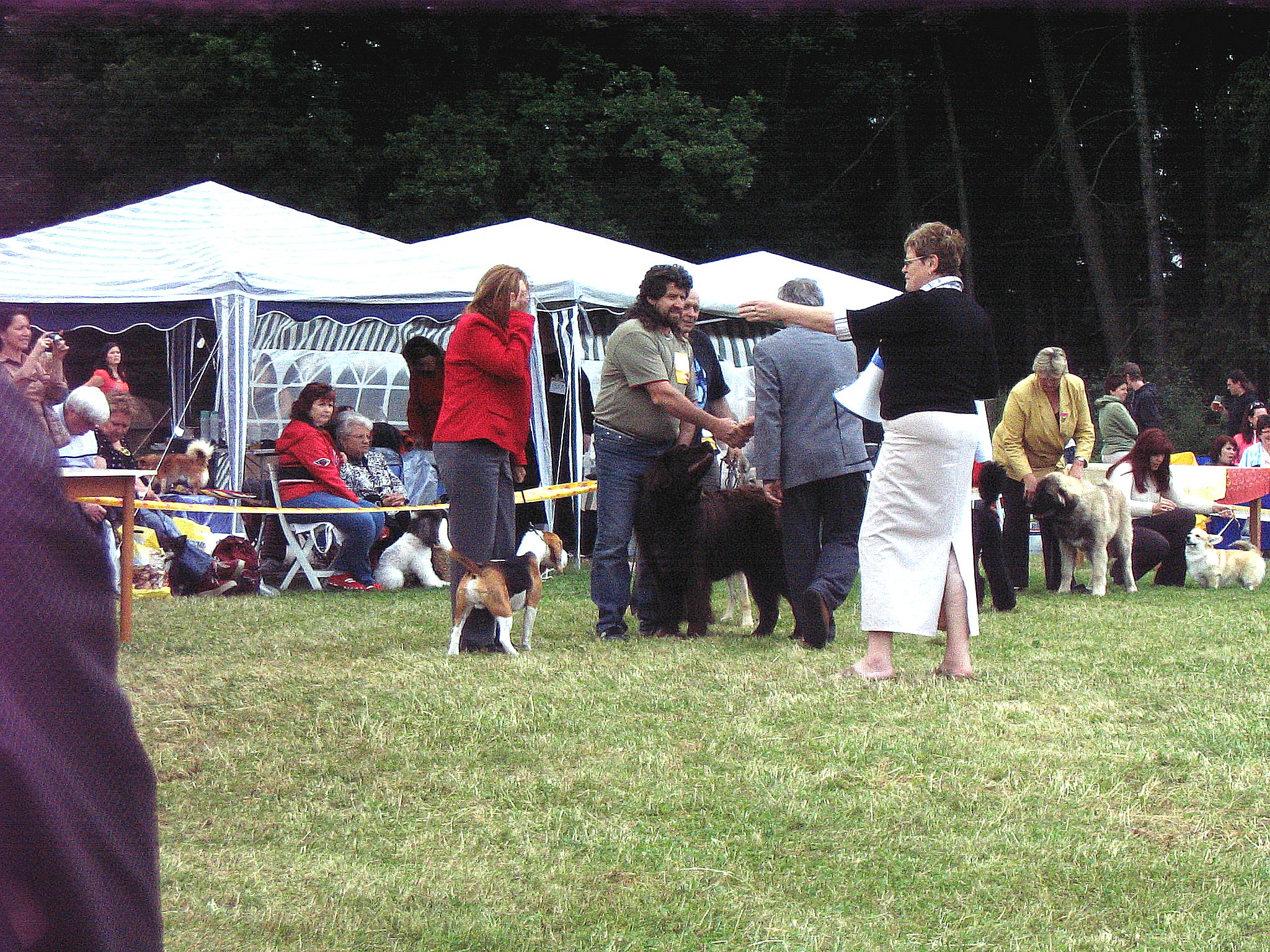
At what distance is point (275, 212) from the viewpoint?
11867 millimetres

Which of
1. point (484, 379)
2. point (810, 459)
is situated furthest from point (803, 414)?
point (484, 379)

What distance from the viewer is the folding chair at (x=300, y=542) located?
377 inches

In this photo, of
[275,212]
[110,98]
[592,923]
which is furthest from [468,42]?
[592,923]

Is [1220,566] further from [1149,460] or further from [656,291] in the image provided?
[656,291]

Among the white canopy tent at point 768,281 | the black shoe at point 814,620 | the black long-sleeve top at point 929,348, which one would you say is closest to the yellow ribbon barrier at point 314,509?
the black shoe at point 814,620

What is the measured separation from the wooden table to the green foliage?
16.9 m

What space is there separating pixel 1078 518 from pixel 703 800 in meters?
6.56

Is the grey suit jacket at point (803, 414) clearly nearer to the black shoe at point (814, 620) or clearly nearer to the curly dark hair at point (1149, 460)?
Result: the black shoe at point (814, 620)

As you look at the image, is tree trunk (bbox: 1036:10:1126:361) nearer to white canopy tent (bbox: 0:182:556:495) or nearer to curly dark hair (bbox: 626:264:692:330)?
white canopy tent (bbox: 0:182:556:495)

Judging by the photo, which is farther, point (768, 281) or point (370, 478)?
Result: point (768, 281)

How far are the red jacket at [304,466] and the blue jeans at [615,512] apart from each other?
3.36 meters

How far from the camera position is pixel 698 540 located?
6.92 metres

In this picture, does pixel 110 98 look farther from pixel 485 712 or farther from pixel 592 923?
pixel 592 923

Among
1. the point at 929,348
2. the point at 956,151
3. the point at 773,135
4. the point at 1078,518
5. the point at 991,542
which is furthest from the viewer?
the point at 773,135
